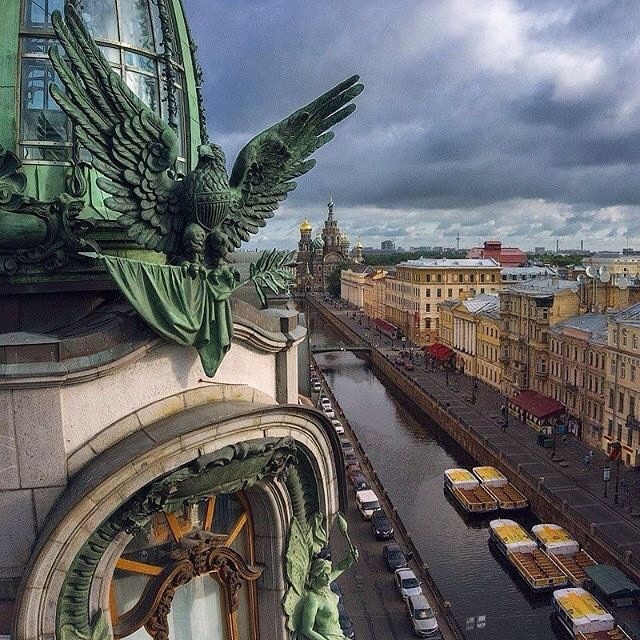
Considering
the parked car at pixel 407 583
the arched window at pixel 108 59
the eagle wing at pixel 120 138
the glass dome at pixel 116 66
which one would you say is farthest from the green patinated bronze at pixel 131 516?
the parked car at pixel 407 583

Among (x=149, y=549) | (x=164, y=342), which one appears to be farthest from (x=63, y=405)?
(x=149, y=549)

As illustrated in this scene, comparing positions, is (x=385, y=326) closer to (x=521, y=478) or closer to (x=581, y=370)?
(x=581, y=370)

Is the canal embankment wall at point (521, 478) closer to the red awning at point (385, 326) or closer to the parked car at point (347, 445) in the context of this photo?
the parked car at point (347, 445)

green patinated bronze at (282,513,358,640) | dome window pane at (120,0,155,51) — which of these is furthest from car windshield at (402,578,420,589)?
dome window pane at (120,0,155,51)

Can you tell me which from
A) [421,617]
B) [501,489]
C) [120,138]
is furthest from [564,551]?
[120,138]

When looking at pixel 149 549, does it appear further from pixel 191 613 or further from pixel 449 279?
pixel 449 279

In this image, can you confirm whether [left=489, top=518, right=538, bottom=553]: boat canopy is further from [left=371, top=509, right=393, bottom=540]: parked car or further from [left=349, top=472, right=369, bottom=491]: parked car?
[left=349, top=472, right=369, bottom=491]: parked car
